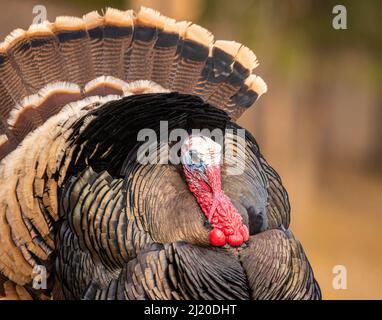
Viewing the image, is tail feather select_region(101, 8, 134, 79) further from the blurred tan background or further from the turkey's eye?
the blurred tan background

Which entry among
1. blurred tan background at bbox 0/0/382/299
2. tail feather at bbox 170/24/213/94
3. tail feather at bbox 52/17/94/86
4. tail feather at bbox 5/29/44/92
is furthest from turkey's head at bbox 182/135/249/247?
blurred tan background at bbox 0/0/382/299

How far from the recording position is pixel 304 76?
6406 mm

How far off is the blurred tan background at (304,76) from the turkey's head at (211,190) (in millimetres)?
2412

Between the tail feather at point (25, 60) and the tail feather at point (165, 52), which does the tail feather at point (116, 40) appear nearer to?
the tail feather at point (165, 52)

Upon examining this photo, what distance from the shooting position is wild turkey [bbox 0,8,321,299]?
8.59 feet

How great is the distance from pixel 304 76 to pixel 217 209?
394 centimetres

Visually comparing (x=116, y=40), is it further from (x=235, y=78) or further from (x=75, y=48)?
(x=235, y=78)

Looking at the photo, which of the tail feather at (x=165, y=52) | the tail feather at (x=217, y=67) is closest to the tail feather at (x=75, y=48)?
the tail feather at (x=165, y=52)

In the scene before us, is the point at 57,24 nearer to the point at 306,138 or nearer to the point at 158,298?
the point at 158,298

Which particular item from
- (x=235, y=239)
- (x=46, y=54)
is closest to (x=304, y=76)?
(x=46, y=54)

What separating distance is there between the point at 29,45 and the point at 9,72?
15cm

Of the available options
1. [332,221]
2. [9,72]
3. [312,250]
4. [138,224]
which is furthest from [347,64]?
[138,224]

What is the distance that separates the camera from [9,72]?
3434 millimetres

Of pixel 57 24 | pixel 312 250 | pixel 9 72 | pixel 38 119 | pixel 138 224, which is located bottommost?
pixel 312 250
